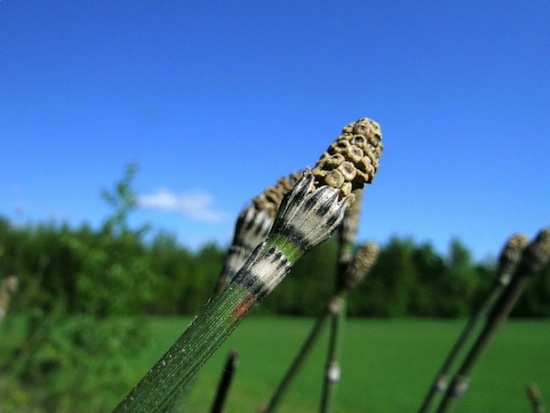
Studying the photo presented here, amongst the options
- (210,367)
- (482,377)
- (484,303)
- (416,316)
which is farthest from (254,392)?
(416,316)

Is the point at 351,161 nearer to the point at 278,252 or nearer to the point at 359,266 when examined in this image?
the point at 278,252

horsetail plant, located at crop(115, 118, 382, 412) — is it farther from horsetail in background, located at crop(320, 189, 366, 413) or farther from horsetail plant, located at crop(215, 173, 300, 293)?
horsetail in background, located at crop(320, 189, 366, 413)

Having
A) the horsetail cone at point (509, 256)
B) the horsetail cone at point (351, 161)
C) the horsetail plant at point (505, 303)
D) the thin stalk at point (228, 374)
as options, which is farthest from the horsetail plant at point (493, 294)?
the horsetail cone at point (351, 161)

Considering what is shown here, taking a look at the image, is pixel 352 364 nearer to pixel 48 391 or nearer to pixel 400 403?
pixel 400 403

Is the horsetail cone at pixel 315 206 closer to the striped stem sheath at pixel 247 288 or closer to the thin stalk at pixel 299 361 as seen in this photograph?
the striped stem sheath at pixel 247 288

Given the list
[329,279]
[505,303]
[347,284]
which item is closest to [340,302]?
[347,284]

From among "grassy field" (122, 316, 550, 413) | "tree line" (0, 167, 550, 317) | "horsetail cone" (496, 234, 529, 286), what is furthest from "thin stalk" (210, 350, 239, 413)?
"tree line" (0, 167, 550, 317)
